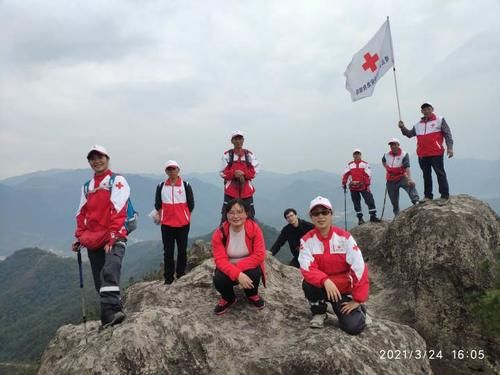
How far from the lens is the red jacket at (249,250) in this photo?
6879 millimetres

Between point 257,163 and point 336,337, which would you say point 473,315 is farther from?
point 257,163

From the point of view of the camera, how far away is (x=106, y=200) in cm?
643

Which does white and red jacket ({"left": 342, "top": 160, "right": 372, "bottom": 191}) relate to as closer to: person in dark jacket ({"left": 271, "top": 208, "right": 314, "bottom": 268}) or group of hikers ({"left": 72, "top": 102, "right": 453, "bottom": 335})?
person in dark jacket ({"left": 271, "top": 208, "right": 314, "bottom": 268})

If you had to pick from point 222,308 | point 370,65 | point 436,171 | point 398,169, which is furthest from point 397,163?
point 222,308

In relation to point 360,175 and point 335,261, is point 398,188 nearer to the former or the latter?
point 360,175

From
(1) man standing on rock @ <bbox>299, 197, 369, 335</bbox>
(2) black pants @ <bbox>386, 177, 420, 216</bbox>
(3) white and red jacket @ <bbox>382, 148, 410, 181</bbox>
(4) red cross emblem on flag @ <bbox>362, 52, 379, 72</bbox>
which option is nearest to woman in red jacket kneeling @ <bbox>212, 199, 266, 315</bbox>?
(1) man standing on rock @ <bbox>299, 197, 369, 335</bbox>

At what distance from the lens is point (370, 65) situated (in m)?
14.3

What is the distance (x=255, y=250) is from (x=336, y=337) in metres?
2.17

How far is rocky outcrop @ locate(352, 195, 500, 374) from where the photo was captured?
29.8 feet

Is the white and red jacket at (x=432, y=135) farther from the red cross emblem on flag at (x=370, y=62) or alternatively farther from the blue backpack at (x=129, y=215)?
the blue backpack at (x=129, y=215)

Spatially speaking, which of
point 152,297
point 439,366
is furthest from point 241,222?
point 439,366

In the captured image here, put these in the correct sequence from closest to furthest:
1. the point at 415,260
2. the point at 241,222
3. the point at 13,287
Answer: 1. the point at 241,222
2. the point at 415,260
3. the point at 13,287

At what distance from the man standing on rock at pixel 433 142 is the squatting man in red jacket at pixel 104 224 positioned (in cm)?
929

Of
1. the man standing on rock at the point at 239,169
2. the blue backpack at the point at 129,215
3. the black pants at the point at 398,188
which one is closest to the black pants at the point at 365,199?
the black pants at the point at 398,188
